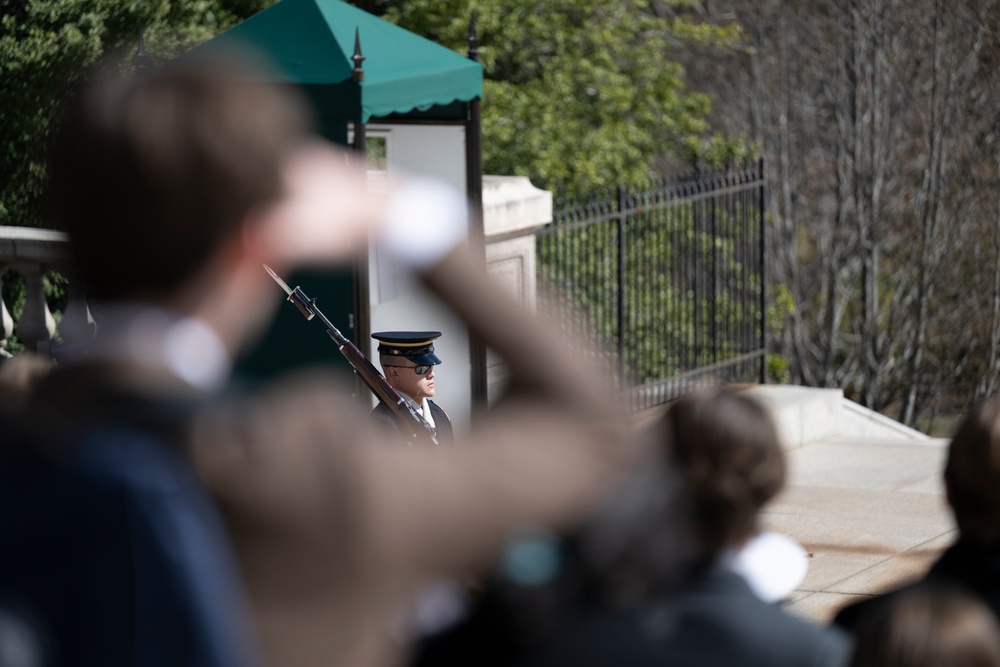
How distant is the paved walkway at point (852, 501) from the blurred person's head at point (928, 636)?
3306 millimetres

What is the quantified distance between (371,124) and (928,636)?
18.7ft

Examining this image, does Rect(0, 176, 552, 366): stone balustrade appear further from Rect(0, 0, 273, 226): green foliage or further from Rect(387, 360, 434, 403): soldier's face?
Rect(387, 360, 434, 403): soldier's face

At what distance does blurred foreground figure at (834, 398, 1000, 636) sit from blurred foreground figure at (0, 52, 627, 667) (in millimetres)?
1312

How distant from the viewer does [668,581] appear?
191 centimetres

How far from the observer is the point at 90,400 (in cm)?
128

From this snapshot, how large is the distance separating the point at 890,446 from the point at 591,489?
8.69 meters

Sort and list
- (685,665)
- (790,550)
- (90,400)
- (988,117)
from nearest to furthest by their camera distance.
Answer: (90,400) → (685,665) → (790,550) → (988,117)

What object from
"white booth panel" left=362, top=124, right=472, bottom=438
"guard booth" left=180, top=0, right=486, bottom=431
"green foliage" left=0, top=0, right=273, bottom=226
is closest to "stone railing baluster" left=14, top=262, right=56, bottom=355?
"guard booth" left=180, top=0, right=486, bottom=431

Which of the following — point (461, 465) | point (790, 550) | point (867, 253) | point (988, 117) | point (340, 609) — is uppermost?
point (461, 465)

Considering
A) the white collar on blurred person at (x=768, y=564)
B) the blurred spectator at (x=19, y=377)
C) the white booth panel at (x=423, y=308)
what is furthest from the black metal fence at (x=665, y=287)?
the blurred spectator at (x=19, y=377)

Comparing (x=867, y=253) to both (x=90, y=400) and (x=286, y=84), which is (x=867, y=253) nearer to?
(x=286, y=84)

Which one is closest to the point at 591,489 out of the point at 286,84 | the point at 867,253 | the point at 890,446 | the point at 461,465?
the point at 461,465

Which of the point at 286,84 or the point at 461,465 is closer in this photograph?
the point at 461,465

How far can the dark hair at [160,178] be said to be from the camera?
1299 millimetres
